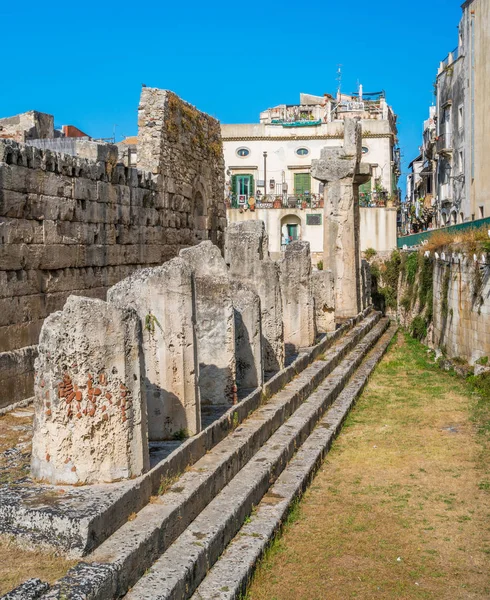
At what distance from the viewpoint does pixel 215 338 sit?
7500 mm

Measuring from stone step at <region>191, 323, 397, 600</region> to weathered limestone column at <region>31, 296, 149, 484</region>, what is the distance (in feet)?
2.84

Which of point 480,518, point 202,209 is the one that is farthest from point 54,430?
point 202,209

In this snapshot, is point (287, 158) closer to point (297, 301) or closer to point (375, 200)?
point (375, 200)

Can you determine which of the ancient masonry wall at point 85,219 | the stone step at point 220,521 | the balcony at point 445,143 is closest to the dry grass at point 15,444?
the ancient masonry wall at point 85,219

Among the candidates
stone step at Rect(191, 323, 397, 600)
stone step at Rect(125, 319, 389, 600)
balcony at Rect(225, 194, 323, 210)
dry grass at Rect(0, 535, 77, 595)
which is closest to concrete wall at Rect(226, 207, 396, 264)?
balcony at Rect(225, 194, 323, 210)

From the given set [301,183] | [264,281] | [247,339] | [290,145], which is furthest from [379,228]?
[247,339]

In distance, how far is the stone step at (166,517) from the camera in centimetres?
370

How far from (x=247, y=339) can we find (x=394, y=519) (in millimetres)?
2953

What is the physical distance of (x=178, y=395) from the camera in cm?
602

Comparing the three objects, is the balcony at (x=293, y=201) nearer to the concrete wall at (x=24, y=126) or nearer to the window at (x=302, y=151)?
the window at (x=302, y=151)

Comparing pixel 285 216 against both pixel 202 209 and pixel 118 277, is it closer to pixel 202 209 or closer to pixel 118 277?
pixel 202 209

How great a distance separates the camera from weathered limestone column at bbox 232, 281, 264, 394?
8.24m

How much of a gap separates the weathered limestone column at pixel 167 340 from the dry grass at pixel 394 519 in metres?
1.27

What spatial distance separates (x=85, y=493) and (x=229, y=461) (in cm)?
177
